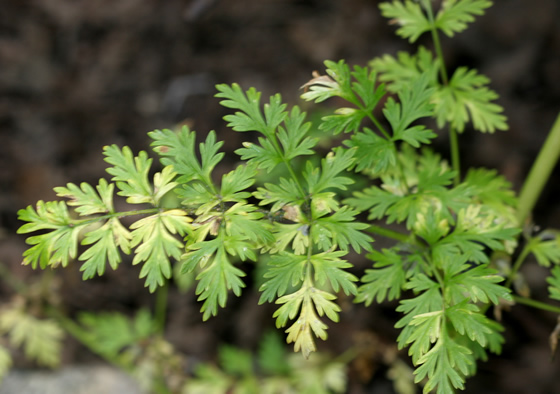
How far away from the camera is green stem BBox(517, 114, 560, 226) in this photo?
1.76 m

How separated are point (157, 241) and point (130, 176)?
208 mm

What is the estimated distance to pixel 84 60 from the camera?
10.6ft

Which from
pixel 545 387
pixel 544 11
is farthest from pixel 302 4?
pixel 545 387

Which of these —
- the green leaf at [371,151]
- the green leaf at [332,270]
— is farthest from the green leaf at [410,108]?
the green leaf at [332,270]

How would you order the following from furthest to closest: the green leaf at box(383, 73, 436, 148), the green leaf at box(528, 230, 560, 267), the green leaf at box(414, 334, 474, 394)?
the green leaf at box(528, 230, 560, 267) < the green leaf at box(383, 73, 436, 148) < the green leaf at box(414, 334, 474, 394)

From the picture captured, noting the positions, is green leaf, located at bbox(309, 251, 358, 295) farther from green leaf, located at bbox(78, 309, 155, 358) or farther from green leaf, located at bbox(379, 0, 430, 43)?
green leaf, located at bbox(78, 309, 155, 358)

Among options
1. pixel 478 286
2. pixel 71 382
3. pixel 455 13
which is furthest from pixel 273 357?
pixel 455 13

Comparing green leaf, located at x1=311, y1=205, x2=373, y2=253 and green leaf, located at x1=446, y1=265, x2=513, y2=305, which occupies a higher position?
green leaf, located at x1=311, y1=205, x2=373, y2=253

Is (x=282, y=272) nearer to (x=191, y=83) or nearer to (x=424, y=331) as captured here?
(x=424, y=331)

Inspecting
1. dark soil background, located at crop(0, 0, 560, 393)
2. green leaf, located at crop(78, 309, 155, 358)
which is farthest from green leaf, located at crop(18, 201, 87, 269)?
dark soil background, located at crop(0, 0, 560, 393)

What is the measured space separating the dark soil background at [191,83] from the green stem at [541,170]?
1.00m

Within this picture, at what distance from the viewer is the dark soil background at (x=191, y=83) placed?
115 inches

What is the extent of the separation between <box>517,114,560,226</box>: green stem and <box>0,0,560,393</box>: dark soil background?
995mm

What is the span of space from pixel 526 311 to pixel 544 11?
183 cm
